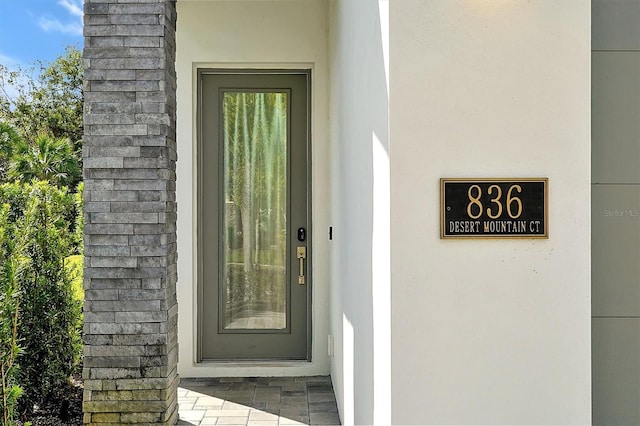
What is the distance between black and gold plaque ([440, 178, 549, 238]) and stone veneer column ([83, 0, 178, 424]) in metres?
1.98

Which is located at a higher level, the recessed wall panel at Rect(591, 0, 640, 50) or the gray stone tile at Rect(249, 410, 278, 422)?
the recessed wall panel at Rect(591, 0, 640, 50)

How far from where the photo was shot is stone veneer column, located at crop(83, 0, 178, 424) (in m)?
3.06

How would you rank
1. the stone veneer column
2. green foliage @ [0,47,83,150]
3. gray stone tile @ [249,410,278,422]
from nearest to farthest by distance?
1. the stone veneer column
2. gray stone tile @ [249,410,278,422]
3. green foliage @ [0,47,83,150]

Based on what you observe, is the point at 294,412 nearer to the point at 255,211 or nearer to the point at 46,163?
the point at 255,211

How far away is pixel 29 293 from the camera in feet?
10.7

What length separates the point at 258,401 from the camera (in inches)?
144

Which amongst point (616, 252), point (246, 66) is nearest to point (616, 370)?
point (616, 252)

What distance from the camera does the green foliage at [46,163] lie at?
10.4 m

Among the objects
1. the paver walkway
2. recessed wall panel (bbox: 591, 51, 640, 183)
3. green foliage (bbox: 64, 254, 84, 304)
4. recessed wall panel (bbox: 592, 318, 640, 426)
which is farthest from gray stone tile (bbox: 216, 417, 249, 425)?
recessed wall panel (bbox: 591, 51, 640, 183)

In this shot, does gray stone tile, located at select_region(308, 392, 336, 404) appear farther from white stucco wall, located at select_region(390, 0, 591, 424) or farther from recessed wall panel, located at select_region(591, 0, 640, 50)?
recessed wall panel, located at select_region(591, 0, 640, 50)

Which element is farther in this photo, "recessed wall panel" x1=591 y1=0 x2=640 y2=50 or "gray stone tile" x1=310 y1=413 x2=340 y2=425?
"gray stone tile" x1=310 y1=413 x2=340 y2=425

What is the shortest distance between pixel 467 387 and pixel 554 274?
0.38 meters

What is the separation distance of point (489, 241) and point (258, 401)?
8.48 feet

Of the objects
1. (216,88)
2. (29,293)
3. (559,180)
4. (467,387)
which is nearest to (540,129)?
(559,180)
